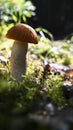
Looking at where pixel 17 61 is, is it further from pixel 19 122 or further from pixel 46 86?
pixel 19 122

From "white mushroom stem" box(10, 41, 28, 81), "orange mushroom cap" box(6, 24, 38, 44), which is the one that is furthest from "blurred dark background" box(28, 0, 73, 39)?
"orange mushroom cap" box(6, 24, 38, 44)

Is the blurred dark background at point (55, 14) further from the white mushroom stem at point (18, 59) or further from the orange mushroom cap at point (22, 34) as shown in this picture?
the orange mushroom cap at point (22, 34)

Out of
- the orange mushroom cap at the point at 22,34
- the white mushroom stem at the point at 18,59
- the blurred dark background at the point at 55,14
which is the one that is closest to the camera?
the orange mushroom cap at the point at 22,34

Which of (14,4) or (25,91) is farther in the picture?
(14,4)

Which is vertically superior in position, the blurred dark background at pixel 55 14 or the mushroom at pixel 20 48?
the blurred dark background at pixel 55 14

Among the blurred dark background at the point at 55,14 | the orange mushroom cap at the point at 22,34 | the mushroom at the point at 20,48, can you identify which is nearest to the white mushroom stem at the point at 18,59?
the mushroom at the point at 20,48

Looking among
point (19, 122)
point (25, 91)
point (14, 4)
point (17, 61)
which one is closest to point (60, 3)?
point (14, 4)

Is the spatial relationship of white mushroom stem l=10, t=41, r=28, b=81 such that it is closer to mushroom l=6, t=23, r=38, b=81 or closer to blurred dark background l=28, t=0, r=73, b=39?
mushroom l=6, t=23, r=38, b=81
